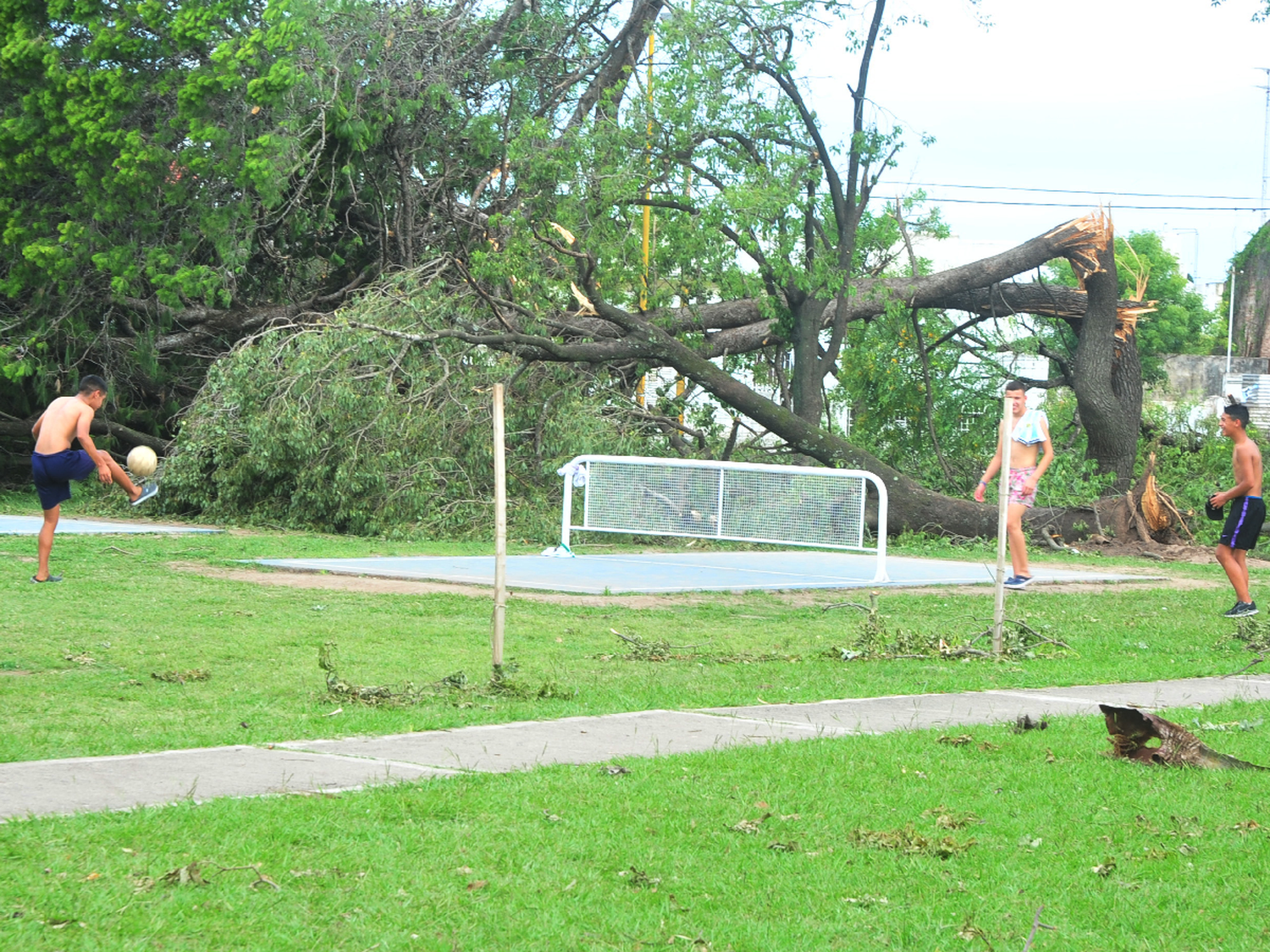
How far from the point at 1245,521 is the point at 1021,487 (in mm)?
2867

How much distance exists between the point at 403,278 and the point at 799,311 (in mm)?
5840

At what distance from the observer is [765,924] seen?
382cm

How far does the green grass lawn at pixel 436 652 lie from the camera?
663 cm

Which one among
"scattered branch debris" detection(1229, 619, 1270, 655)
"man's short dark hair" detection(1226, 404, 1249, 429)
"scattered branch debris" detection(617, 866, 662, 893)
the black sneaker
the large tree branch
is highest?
the large tree branch

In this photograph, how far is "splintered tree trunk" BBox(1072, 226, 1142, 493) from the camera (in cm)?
2198

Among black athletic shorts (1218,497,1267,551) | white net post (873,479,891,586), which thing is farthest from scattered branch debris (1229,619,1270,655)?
white net post (873,479,891,586)

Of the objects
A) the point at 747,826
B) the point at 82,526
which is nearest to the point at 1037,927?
the point at 747,826

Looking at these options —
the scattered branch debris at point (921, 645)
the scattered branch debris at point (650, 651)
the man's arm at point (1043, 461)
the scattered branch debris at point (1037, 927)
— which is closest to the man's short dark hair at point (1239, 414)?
the man's arm at point (1043, 461)

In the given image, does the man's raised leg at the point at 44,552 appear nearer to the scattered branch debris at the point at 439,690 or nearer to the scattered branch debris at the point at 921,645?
the scattered branch debris at the point at 439,690

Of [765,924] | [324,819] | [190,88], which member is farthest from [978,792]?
[190,88]

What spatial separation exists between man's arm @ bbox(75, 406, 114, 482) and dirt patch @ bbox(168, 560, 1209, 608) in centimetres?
126

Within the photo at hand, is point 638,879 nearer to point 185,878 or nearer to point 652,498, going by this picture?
point 185,878

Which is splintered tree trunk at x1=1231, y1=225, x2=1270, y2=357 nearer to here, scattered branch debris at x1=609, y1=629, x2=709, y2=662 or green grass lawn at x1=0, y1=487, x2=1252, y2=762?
green grass lawn at x1=0, y1=487, x2=1252, y2=762

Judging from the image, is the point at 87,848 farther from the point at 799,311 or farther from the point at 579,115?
the point at 579,115
